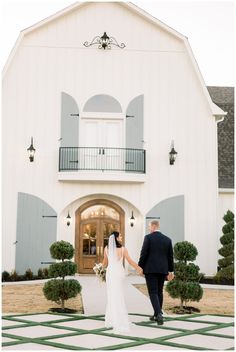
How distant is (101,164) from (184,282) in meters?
8.21

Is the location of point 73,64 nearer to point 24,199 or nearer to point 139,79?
point 139,79

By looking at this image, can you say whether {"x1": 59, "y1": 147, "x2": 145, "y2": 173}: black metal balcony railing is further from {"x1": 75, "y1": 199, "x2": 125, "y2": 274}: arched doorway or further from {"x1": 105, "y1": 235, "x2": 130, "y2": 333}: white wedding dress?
{"x1": 105, "y1": 235, "x2": 130, "y2": 333}: white wedding dress

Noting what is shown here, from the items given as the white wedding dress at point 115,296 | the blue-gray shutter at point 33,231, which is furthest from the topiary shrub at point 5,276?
the white wedding dress at point 115,296

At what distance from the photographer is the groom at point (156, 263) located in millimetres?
8258

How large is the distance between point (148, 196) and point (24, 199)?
4325 millimetres

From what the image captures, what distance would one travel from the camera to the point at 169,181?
17938mm

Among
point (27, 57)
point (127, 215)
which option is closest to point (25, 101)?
point (27, 57)

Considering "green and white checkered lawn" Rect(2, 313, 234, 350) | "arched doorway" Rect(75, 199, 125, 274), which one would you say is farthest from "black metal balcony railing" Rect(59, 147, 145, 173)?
"green and white checkered lawn" Rect(2, 313, 234, 350)

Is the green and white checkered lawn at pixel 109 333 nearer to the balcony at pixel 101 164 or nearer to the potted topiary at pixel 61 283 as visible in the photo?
Result: the potted topiary at pixel 61 283

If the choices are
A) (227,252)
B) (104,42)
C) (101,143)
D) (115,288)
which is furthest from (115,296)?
(104,42)

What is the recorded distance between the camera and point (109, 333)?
291 inches

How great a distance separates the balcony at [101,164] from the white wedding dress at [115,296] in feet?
29.0

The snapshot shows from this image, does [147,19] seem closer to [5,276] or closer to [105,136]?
[105,136]

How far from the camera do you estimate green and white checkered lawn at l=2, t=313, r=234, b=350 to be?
650cm
